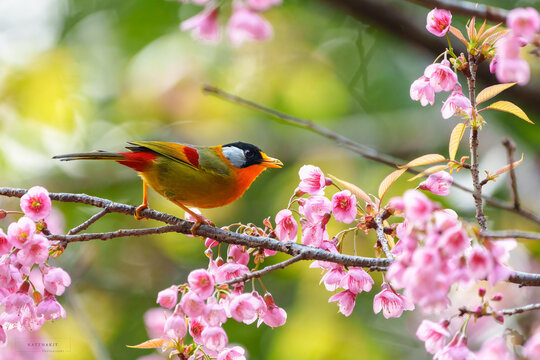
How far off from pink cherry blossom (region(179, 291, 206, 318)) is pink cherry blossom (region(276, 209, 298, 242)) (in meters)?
0.58

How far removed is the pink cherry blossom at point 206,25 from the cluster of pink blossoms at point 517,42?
152 cm

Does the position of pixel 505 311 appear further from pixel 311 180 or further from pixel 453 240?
pixel 311 180

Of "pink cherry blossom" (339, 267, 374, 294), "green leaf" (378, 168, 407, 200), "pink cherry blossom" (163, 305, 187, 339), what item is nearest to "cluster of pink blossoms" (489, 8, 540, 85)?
"green leaf" (378, 168, 407, 200)

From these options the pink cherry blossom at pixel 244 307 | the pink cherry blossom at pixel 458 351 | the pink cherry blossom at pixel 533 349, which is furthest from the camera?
the pink cherry blossom at pixel 244 307

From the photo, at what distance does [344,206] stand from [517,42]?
940 mm

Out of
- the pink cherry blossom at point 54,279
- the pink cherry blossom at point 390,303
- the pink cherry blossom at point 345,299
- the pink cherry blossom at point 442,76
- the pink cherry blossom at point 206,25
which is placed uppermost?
the pink cherry blossom at point 442,76

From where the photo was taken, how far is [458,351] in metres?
1.82

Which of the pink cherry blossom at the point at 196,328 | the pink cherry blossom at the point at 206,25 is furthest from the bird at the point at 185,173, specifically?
the pink cherry blossom at the point at 196,328

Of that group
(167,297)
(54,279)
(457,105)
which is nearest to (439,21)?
(457,105)

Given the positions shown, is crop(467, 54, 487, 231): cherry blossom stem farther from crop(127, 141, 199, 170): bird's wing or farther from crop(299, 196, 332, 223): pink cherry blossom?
crop(127, 141, 199, 170): bird's wing

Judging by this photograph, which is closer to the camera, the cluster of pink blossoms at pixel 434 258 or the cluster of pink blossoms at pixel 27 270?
the cluster of pink blossoms at pixel 434 258

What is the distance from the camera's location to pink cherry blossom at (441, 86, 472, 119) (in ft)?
6.79

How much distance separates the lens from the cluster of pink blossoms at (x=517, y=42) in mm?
1460

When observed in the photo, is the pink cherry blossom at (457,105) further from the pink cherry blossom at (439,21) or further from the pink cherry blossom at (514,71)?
the pink cherry blossom at (514,71)
